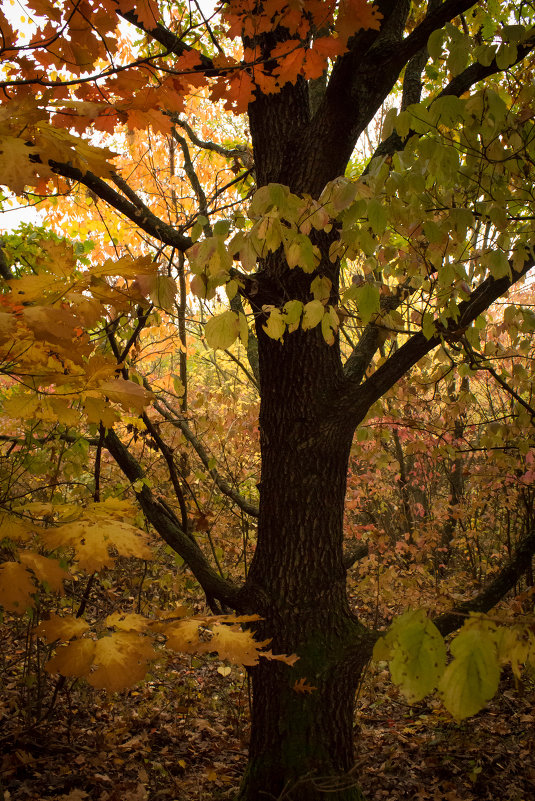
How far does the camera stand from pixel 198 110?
22.9 ft

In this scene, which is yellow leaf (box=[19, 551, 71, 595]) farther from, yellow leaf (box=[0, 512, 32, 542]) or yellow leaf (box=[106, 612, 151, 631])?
yellow leaf (box=[106, 612, 151, 631])

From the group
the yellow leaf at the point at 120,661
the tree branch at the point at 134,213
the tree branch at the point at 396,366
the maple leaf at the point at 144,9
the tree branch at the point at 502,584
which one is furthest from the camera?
the tree branch at the point at 502,584

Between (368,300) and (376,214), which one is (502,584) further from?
(376,214)

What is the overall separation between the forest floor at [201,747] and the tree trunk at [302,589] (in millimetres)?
570

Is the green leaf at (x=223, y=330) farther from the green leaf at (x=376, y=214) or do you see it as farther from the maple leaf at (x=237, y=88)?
the maple leaf at (x=237, y=88)

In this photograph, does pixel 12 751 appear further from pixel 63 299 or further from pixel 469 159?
pixel 469 159

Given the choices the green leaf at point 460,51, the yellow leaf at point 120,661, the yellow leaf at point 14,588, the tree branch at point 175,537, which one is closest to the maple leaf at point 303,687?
the tree branch at point 175,537

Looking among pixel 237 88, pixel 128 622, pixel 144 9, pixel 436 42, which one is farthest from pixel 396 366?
pixel 144 9

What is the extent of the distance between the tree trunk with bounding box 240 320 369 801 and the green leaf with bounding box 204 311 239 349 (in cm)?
51

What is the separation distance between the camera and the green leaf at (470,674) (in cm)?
90

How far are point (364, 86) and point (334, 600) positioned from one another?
2490 millimetres

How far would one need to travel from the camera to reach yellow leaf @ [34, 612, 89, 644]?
5.14 ft

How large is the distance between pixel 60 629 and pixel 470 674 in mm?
1249

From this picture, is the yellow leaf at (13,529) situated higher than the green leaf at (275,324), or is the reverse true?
the green leaf at (275,324)
